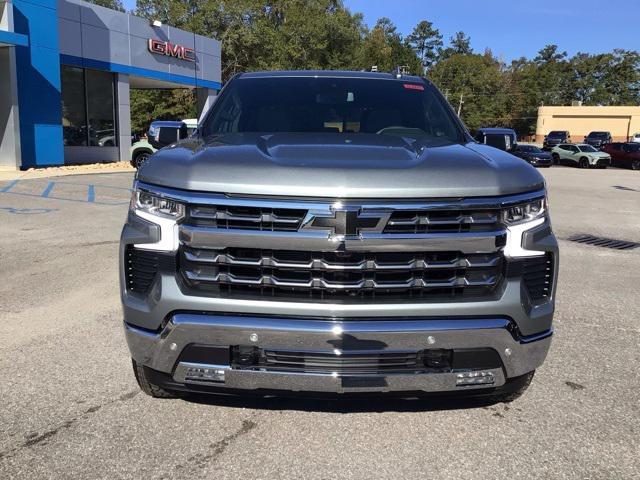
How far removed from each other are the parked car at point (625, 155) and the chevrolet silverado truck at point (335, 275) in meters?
36.6

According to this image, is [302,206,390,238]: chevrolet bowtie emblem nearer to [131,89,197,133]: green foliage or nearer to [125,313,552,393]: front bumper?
[125,313,552,393]: front bumper

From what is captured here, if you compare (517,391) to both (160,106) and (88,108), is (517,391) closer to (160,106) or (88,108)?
(88,108)

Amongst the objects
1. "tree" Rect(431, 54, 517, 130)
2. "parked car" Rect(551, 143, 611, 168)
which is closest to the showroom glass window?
"parked car" Rect(551, 143, 611, 168)

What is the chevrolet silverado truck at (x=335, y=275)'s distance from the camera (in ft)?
8.10

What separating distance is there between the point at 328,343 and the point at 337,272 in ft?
1.01

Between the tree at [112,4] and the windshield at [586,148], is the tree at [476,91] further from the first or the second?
the windshield at [586,148]

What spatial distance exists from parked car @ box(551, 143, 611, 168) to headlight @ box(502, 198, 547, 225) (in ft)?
116

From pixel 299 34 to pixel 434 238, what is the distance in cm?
4777

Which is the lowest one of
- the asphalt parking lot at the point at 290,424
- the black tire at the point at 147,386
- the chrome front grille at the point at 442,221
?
the asphalt parking lot at the point at 290,424

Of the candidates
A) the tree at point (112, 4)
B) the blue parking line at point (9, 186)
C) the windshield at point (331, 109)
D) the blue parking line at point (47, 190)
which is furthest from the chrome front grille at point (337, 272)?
the tree at point (112, 4)

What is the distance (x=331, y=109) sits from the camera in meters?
4.02

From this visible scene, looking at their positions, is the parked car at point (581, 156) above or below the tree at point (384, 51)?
below

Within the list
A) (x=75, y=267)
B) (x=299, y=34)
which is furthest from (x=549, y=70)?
(x=75, y=267)

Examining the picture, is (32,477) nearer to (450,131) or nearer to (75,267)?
(450,131)
